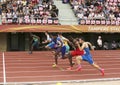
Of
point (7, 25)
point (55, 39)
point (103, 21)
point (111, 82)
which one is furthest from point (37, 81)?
point (103, 21)

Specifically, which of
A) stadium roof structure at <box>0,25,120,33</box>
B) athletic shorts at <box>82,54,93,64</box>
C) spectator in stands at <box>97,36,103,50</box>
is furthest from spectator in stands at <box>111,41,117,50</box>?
athletic shorts at <box>82,54,93,64</box>

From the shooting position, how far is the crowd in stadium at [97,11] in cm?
2678

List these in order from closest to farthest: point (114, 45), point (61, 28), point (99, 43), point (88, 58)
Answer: point (88, 58)
point (61, 28)
point (99, 43)
point (114, 45)

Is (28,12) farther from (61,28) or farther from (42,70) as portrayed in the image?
(42,70)

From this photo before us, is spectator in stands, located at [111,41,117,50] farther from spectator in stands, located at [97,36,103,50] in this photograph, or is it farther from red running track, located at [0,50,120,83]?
red running track, located at [0,50,120,83]

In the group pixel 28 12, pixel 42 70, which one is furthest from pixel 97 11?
pixel 42 70

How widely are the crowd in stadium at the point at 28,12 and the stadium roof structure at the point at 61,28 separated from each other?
531 mm

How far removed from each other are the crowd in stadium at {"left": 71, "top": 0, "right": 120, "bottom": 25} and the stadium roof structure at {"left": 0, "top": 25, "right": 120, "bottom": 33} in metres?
0.61

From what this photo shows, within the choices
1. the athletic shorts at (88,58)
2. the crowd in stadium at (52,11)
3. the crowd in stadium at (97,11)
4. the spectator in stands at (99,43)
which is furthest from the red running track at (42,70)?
the crowd in stadium at (97,11)

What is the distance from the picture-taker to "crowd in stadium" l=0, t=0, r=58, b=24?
24375mm

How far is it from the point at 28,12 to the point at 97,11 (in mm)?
5454

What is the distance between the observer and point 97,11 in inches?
1096

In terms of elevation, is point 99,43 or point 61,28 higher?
point 61,28

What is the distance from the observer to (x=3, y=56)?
20.0 metres
